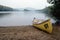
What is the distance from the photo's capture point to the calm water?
21.1 feet

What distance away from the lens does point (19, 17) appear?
703cm

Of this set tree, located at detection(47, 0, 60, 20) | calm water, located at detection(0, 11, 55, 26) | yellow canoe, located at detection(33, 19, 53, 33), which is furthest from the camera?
calm water, located at detection(0, 11, 55, 26)

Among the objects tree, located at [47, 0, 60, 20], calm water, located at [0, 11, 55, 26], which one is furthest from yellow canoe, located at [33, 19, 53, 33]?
calm water, located at [0, 11, 55, 26]

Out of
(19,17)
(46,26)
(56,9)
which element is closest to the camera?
(46,26)

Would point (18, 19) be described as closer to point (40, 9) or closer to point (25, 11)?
point (25, 11)

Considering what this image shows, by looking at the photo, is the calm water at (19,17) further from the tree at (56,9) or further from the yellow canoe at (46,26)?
the yellow canoe at (46,26)

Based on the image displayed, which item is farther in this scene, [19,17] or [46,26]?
[19,17]

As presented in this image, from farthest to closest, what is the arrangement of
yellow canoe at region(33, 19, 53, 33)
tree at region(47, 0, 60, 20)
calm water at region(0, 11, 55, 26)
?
calm water at region(0, 11, 55, 26) → tree at region(47, 0, 60, 20) → yellow canoe at region(33, 19, 53, 33)

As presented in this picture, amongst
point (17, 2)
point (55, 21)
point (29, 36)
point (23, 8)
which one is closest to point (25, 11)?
point (23, 8)

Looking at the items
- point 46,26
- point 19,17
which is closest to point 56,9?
point 46,26

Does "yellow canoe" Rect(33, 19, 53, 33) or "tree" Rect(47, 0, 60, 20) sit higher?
"tree" Rect(47, 0, 60, 20)

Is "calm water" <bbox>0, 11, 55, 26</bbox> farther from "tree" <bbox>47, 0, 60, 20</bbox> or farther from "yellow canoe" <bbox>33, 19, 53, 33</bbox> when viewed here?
"yellow canoe" <bbox>33, 19, 53, 33</bbox>

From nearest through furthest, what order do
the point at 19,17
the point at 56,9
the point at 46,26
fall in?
the point at 46,26 < the point at 56,9 < the point at 19,17

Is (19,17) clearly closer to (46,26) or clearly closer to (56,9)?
(56,9)
